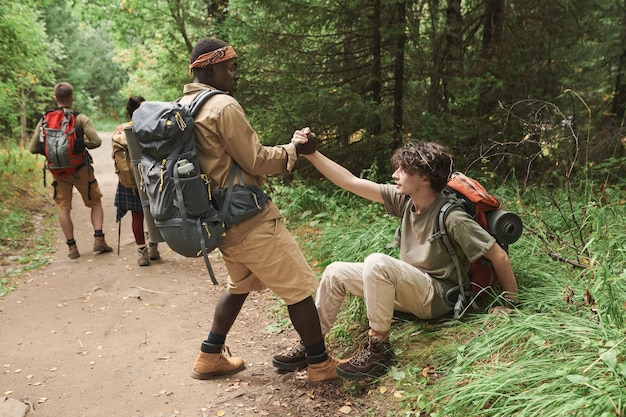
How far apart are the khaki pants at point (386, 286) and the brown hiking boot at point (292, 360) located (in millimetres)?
610

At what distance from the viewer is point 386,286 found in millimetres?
3172

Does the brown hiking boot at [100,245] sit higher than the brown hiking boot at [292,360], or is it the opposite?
the brown hiking boot at [100,245]

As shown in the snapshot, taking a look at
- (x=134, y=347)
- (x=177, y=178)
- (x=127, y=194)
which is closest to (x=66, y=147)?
(x=127, y=194)

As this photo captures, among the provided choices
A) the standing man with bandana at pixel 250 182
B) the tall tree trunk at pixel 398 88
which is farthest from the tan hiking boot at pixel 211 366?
the tall tree trunk at pixel 398 88

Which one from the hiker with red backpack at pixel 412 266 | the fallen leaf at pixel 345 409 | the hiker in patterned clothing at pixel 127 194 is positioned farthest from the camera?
the hiker in patterned clothing at pixel 127 194

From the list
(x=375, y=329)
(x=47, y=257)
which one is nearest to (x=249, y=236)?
(x=375, y=329)

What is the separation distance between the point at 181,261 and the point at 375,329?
3.90 metres

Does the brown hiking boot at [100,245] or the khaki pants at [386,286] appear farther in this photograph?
the brown hiking boot at [100,245]

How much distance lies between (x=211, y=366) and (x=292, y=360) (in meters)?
0.59

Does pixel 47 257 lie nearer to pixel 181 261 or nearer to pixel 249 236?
pixel 181 261

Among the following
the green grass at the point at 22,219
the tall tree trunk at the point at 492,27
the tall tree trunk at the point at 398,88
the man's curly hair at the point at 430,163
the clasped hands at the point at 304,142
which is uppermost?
the tall tree trunk at the point at 492,27

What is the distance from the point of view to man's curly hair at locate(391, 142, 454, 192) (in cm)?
321

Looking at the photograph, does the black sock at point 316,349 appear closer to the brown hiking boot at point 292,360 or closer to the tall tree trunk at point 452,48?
the brown hiking boot at point 292,360

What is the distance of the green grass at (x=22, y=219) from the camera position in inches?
253
